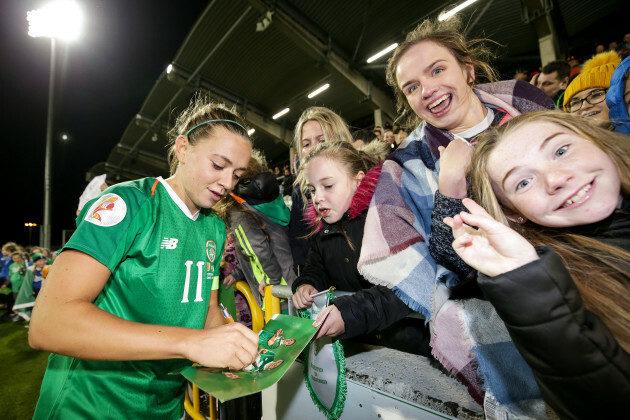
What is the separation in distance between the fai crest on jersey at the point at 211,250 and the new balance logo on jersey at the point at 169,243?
0.70 feet

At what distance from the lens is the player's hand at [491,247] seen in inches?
25.5

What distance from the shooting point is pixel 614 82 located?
5.63 feet

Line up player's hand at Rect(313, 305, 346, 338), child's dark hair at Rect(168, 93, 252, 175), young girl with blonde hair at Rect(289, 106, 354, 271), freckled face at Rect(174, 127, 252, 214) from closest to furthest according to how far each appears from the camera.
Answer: player's hand at Rect(313, 305, 346, 338)
freckled face at Rect(174, 127, 252, 214)
child's dark hair at Rect(168, 93, 252, 175)
young girl with blonde hair at Rect(289, 106, 354, 271)

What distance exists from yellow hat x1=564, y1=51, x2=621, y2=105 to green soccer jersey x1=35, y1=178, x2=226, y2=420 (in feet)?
10.1

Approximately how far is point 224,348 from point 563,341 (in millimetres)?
851

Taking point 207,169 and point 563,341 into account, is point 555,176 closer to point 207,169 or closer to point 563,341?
point 563,341

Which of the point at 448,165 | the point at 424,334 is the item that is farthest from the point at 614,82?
the point at 424,334

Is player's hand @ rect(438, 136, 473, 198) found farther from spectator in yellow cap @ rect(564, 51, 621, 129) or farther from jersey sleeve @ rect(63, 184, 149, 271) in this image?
spectator in yellow cap @ rect(564, 51, 621, 129)

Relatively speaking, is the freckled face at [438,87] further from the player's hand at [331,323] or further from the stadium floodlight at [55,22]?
the stadium floodlight at [55,22]

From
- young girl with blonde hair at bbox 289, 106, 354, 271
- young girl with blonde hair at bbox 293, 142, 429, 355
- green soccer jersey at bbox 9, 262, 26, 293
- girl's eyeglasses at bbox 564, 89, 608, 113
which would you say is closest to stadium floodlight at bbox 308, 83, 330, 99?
young girl with blonde hair at bbox 289, 106, 354, 271

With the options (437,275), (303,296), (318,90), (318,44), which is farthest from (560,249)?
(318,90)

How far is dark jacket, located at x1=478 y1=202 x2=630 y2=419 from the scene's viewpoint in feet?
1.92

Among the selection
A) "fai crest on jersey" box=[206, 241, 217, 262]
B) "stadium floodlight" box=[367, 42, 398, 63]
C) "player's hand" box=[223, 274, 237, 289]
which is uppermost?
"stadium floodlight" box=[367, 42, 398, 63]

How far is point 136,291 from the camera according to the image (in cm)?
112
